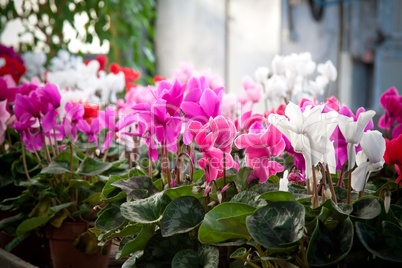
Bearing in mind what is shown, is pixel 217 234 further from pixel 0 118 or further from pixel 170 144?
pixel 0 118

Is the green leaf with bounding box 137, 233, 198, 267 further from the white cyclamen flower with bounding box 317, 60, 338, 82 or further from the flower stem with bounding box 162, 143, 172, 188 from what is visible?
the white cyclamen flower with bounding box 317, 60, 338, 82

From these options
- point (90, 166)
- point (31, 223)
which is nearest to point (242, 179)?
point (90, 166)

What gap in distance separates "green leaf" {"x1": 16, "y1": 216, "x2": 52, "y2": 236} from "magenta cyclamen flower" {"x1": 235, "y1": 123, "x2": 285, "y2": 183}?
0.49 meters

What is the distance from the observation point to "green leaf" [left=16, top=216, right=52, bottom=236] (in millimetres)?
976

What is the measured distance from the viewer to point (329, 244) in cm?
53

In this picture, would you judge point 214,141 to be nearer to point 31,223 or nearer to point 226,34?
point 31,223

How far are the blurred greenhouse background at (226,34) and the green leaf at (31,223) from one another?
228 cm

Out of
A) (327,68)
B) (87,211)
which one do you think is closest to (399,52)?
(327,68)

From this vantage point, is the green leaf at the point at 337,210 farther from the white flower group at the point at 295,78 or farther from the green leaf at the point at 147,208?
the white flower group at the point at 295,78

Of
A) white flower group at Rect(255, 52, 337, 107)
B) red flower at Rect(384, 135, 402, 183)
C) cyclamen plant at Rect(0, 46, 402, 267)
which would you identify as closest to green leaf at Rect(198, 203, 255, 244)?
cyclamen plant at Rect(0, 46, 402, 267)

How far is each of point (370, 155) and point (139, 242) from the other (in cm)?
32

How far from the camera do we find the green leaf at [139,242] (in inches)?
25.6

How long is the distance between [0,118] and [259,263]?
655 millimetres

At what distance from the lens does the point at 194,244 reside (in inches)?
26.0
